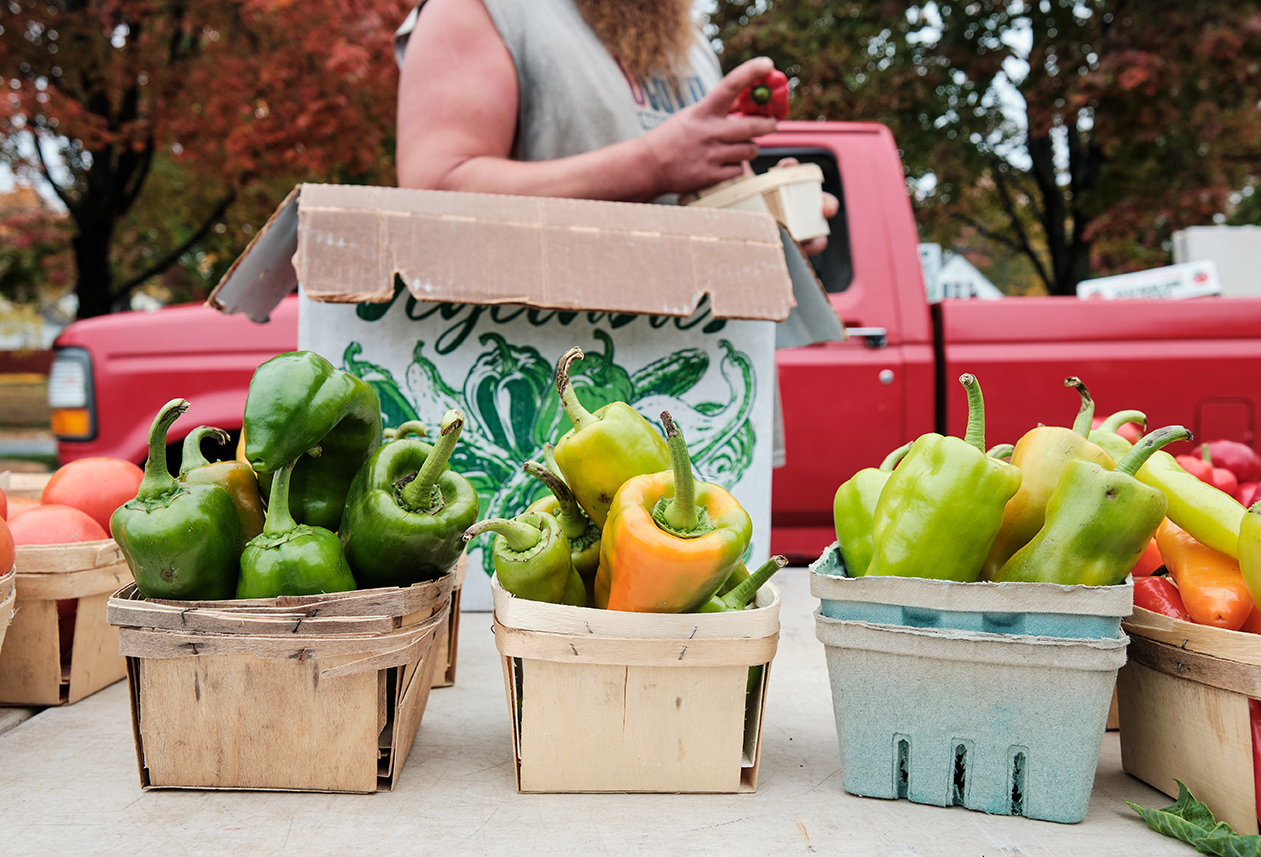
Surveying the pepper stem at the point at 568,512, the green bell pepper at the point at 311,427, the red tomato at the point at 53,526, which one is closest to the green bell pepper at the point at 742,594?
the pepper stem at the point at 568,512

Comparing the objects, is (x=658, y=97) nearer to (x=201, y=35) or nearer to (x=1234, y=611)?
(x=1234, y=611)

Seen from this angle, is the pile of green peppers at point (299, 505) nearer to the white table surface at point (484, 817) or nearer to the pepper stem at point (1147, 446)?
the white table surface at point (484, 817)

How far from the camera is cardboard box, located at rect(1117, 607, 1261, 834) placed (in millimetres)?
1156

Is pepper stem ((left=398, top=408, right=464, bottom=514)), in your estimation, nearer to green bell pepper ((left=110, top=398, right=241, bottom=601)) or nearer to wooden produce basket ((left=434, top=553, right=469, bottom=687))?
green bell pepper ((left=110, top=398, right=241, bottom=601))

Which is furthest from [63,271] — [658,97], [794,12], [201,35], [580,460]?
[580,460]

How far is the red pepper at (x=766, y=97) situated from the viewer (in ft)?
7.48

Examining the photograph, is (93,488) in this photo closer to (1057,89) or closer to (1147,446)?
(1147,446)

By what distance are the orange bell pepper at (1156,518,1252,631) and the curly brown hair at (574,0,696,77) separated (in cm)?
175

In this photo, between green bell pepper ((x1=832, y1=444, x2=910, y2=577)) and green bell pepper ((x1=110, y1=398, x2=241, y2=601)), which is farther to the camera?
green bell pepper ((x1=832, y1=444, x2=910, y2=577))

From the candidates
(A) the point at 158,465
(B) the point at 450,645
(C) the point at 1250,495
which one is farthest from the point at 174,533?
(C) the point at 1250,495

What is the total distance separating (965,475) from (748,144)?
1.33 m

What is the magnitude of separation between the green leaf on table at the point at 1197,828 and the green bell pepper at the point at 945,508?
0.38 metres

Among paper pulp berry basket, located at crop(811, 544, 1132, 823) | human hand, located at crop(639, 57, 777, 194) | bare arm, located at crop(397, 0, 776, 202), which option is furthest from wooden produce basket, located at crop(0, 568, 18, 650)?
human hand, located at crop(639, 57, 777, 194)

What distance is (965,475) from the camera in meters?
1.18
